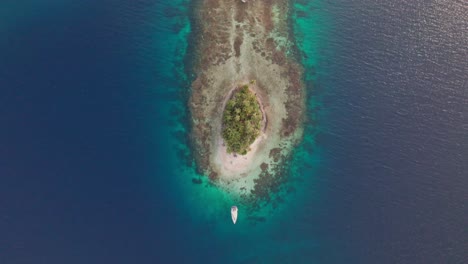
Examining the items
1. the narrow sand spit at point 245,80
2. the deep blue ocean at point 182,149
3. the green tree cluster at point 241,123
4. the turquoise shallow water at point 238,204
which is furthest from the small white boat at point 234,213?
the green tree cluster at point 241,123

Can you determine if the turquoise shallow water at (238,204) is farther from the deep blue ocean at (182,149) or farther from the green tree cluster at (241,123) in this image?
the green tree cluster at (241,123)

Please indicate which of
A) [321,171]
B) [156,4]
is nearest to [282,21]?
[156,4]

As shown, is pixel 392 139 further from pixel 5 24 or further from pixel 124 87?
pixel 5 24

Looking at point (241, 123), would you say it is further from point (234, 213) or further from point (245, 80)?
point (234, 213)

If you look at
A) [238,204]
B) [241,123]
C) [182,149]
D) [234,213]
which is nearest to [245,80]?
[241,123]

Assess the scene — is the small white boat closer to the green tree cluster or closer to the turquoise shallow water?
the turquoise shallow water
